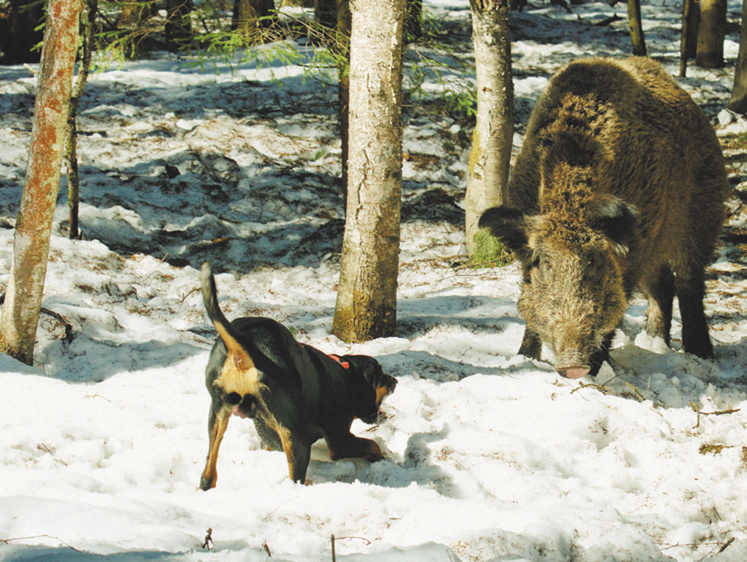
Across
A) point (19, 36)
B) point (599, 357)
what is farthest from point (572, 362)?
point (19, 36)

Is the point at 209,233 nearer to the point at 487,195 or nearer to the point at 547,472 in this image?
the point at 487,195

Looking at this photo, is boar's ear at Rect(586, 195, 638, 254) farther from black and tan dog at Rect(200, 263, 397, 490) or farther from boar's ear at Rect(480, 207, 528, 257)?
black and tan dog at Rect(200, 263, 397, 490)

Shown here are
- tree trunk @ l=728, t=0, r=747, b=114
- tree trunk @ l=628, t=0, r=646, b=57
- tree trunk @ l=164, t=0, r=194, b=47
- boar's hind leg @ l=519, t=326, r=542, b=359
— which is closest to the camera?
boar's hind leg @ l=519, t=326, r=542, b=359

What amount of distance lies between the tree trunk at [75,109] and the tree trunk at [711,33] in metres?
12.8

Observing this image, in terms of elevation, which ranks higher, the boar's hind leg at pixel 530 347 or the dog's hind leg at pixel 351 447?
the dog's hind leg at pixel 351 447

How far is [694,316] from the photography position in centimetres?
579

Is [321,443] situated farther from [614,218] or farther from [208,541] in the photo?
[614,218]

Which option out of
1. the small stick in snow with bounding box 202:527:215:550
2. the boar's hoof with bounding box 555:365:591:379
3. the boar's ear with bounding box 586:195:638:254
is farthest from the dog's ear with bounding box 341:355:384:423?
the boar's ear with bounding box 586:195:638:254

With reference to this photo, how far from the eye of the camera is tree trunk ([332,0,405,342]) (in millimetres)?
5125

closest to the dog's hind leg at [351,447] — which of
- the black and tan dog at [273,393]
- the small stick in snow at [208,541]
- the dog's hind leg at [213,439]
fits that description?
the black and tan dog at [273,393]

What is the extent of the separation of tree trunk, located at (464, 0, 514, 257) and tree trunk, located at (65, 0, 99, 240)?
4096 millimetres

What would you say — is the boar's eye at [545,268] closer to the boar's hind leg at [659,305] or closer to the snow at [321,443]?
the snow at [321,443]

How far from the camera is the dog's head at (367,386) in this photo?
3734 mm

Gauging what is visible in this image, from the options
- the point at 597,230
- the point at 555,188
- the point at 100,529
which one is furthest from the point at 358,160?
the point at 100,529
